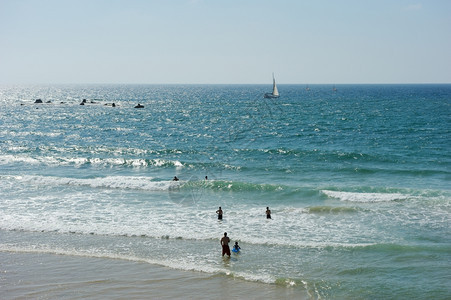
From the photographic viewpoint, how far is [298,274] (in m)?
16.7

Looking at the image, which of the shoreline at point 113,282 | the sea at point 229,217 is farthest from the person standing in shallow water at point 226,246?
the shoreline at point 113,282

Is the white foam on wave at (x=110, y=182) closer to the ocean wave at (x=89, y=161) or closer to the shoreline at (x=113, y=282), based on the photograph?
the ocean wave at (x=89, y=161)

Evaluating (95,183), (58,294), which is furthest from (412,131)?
(58,294)

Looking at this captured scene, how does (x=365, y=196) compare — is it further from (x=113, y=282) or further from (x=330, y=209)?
(x=113, y=282)

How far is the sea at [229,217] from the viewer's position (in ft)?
52.4

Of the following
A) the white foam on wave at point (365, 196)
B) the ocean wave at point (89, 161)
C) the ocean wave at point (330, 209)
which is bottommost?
the ocean wave at point (330, 209)

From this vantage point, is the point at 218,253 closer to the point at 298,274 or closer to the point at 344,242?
the point at 298,274

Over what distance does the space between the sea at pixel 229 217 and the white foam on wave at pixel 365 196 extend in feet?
0.42

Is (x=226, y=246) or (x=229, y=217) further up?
(x=226, y=246)

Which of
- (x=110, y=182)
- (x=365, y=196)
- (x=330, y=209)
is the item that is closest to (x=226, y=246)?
(x=330, y=209)

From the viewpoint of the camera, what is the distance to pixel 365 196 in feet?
92.2

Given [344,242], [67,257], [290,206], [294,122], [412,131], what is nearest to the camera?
[67,257]

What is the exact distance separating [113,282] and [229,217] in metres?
10.0

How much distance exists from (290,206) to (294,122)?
143ft
